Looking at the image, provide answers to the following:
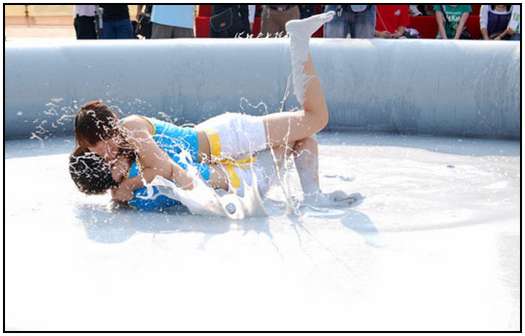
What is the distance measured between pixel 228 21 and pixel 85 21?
949 mm

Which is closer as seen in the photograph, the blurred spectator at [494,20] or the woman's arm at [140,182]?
the woman's arm at [140,182]

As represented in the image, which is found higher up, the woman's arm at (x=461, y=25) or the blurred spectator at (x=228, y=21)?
the blurred spectator at (x=228, y=21)

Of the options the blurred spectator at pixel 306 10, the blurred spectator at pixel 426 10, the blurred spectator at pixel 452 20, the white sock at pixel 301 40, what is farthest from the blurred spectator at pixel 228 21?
the white sock at pixel 301 40

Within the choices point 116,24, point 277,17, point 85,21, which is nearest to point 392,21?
point 277,17

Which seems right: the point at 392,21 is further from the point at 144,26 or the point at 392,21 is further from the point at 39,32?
the point at 39,32

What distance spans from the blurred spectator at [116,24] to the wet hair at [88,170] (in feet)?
8.58

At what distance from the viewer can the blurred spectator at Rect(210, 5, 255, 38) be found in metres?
5.86

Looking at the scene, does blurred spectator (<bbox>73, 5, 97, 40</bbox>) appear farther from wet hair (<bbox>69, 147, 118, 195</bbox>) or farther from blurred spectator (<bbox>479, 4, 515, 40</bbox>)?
wet hair (<bbox>69, 147, 118, 195</bbox>)

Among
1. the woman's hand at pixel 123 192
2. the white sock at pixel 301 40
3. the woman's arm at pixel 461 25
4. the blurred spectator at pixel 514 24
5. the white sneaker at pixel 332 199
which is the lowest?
the white sneaker at pixel 332 199

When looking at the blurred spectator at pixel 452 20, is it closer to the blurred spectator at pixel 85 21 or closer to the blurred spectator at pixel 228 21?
the blurred spectator at pixel 228 21

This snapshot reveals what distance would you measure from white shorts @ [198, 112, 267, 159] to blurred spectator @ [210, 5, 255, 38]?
2.20 m

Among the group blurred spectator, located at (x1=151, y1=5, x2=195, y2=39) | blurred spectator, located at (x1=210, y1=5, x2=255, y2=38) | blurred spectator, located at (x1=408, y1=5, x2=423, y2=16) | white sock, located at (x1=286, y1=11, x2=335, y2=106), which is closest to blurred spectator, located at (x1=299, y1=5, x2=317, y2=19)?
blurred spectator, located at (x1=210, y1=5, x2=255, y2=38)

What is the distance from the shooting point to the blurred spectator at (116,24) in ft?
19.3

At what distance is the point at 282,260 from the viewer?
3.01 meters
